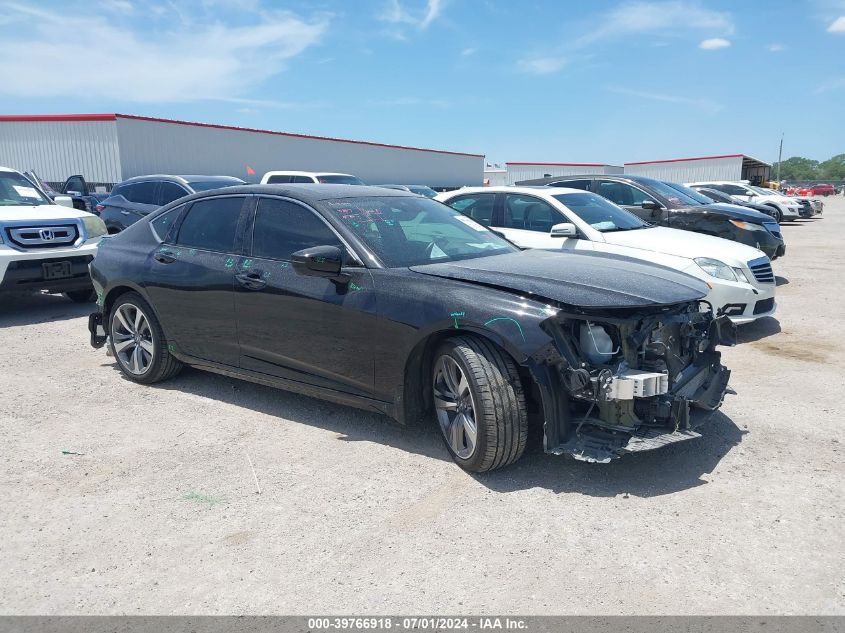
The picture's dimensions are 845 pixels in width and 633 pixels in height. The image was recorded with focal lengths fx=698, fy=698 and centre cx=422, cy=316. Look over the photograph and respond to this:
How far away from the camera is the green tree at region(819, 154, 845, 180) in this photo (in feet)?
411

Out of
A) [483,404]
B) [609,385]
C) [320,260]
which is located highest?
[320,260]

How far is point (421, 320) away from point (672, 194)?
8088 millimetres

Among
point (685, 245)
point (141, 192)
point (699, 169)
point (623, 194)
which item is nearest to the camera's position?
point (685, 245)

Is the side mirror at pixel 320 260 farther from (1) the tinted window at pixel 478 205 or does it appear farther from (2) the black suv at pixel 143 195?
(2) the black suv at pixel 143 195

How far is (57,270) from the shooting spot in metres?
8.48

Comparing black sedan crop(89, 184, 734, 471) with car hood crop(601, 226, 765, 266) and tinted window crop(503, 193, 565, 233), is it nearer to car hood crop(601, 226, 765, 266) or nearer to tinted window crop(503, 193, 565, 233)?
tinted window crop(503, 193, 565, 233)

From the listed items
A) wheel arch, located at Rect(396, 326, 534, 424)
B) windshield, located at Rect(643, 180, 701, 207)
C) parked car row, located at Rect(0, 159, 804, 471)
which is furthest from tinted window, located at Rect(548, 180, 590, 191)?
Answer: wheel arch, located at Rect(396, 326, 534, 424)

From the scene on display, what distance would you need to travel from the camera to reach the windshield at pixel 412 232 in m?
4.54

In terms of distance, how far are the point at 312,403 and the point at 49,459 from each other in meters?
1.78

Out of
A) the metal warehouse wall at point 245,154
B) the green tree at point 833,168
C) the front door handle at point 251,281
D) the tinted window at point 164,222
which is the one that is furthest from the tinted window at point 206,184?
the green tree at point 833,168

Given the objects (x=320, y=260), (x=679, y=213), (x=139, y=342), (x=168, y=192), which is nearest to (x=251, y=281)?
(x=320, y=260)

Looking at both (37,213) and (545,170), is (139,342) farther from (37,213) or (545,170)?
(545,170)

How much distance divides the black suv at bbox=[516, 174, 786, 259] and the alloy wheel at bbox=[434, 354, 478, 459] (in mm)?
6835

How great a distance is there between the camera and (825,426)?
4.70 m
